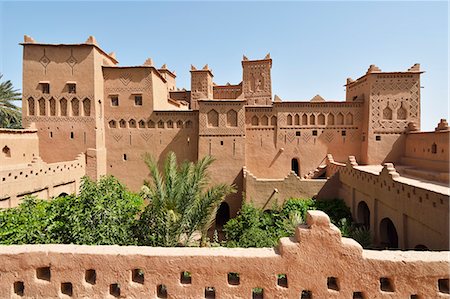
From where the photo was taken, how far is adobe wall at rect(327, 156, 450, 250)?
302 inches

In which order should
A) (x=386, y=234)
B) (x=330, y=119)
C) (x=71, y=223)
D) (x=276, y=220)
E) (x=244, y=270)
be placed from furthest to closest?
(x=330, y=119), (x=276, y=220), (x=386, y=234), (x=71, y=223), (x=244, y=270)

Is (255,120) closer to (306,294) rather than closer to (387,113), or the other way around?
(387,113)

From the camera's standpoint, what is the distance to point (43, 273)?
4.45 metres

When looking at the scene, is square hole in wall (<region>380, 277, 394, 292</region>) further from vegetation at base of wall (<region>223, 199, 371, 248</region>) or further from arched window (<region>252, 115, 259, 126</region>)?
arched window (<region>252, 115, 259, 126</region>)

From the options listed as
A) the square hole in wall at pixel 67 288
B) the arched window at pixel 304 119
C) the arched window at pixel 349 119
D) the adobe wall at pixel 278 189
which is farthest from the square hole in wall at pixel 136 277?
the arched window at pixel 349 119

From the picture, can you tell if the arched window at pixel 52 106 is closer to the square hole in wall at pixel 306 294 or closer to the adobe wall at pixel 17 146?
the adobe wall at pixel 17 146

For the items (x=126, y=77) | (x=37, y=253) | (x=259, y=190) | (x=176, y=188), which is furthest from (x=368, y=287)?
(x=126, y=77)

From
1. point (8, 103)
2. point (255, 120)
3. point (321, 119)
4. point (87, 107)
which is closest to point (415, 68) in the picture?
point (321, 119)

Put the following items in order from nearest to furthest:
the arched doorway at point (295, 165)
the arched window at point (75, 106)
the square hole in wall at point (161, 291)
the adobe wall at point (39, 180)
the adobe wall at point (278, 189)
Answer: the square hole in wall at point (161, 291) → the adobe wall at point (39, 180) → the adobe wall at point (278, 189) → the arched window at point (75, 106) → the arched doorway at point (295, 165)

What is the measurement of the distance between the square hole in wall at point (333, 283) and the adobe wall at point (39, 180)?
41.9 ft

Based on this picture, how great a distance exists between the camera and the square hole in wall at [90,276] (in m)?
4.39

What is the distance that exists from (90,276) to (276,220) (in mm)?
10852

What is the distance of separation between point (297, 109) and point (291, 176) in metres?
5.43

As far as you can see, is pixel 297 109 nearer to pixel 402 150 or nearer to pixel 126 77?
pixel 402 150
